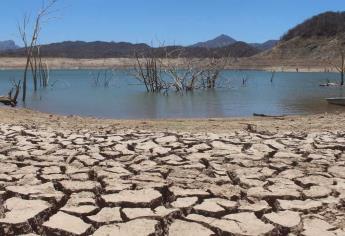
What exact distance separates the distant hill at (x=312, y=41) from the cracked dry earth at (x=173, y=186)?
266 ft

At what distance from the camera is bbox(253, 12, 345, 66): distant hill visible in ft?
294

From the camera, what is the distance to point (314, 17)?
105250 millimetres

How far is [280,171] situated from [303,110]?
1331 cm

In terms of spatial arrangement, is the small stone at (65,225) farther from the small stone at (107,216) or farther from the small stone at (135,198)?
the small stone at (135,198)

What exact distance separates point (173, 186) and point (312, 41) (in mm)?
96014

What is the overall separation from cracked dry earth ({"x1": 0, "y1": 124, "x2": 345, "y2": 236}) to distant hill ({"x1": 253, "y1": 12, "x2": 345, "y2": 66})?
81188mm

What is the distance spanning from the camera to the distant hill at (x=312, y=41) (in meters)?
89.6

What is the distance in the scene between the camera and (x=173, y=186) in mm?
5027

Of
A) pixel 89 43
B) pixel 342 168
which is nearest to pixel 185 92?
pixel 342 168

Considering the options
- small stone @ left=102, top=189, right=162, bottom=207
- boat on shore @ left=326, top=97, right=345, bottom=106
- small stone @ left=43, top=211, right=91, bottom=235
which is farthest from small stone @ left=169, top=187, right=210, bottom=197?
boat on shore @ left=326, top=97, right=345, bottom=106

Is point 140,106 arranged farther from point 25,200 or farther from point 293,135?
point 25,200

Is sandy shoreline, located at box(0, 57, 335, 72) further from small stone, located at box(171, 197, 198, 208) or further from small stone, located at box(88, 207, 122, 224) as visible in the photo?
small stone, located at box(88, 207, 122, 224)

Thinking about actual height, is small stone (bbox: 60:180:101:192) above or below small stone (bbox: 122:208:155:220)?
below

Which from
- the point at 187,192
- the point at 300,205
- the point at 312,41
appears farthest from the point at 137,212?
the point at 312,41
